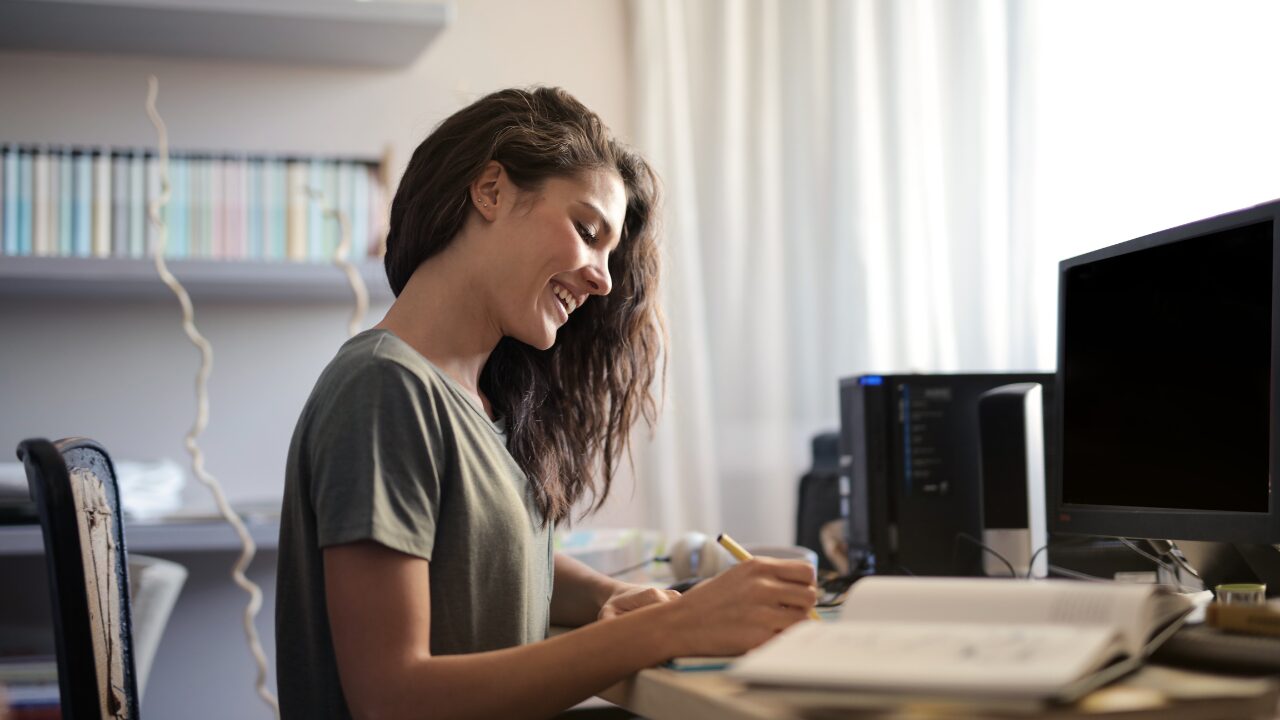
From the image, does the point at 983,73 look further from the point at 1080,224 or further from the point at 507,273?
the point at 507,273

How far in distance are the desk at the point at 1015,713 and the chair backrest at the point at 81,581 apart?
477 millimetres

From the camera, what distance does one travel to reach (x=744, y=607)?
92 cm

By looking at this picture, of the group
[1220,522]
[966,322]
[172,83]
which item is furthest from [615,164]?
[172,83]

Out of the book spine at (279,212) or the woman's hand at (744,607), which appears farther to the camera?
the book spine at (279,212)

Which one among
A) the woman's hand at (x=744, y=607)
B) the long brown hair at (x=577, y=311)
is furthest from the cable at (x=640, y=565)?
the woman's hand at (x=744, y=607)

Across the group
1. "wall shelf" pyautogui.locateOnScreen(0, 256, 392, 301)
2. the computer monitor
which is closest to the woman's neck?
the computer monitor

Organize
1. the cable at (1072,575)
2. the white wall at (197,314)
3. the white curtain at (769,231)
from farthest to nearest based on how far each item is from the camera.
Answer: the white curtain at (769,231) < the white wall at (197,314) < the cable at (1072,575)

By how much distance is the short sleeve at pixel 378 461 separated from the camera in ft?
3.05

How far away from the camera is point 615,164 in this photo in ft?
4.43

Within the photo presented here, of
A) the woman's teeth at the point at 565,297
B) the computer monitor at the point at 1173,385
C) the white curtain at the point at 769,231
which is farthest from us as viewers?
the white curtain at the point at 769,231

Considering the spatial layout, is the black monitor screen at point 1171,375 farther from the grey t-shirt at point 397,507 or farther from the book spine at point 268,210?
the book spine at point 268,210

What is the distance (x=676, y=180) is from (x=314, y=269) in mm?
904

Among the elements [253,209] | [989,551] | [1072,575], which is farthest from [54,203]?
[1072,575]

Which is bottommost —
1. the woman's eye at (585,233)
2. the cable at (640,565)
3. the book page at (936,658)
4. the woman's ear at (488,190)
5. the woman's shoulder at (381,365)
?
the cable at (640,565)
